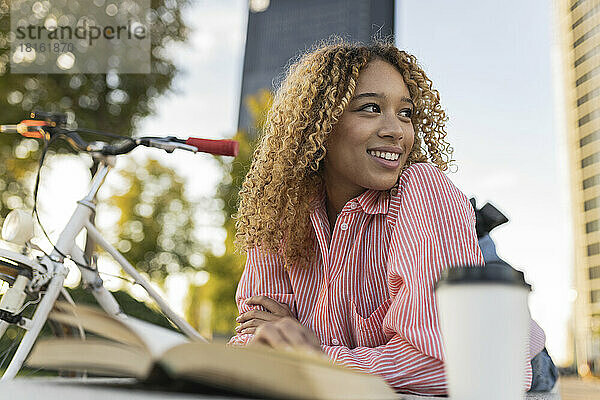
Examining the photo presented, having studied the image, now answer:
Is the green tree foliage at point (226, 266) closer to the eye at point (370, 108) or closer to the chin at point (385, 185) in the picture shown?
the eye at point (370, 108)

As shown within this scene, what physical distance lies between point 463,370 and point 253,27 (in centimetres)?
490

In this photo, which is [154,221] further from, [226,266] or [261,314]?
[261,314]

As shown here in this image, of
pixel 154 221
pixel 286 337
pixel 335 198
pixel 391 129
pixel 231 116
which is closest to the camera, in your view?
pixel 286 337

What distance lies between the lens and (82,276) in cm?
211

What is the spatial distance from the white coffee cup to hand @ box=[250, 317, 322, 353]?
0.45ft

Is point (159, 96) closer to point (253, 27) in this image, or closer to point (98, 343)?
point (253, 27)

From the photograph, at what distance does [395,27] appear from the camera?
3.29m

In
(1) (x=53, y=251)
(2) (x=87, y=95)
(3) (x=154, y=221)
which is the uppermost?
(2) (x=87, y=95)

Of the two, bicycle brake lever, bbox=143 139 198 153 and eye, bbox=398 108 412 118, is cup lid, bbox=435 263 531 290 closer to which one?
eye, bbox=398 108 412 118

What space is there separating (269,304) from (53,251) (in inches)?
33.5

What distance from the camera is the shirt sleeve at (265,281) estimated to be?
58.6 inches

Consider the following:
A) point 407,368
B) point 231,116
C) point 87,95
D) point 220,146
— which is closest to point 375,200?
point 407,368

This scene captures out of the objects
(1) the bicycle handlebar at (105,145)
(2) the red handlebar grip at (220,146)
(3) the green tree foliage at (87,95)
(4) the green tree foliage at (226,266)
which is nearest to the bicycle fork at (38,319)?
(1) the bicycle handlebar at (105,145)

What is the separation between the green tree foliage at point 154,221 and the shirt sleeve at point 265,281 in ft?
26.7
